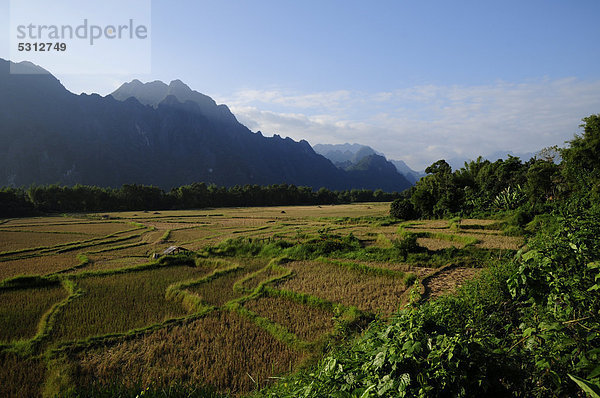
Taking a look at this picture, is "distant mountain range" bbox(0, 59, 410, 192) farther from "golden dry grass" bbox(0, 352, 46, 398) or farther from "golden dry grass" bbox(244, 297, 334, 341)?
"golden dry grass" bbox(244, 297, 334, 341)

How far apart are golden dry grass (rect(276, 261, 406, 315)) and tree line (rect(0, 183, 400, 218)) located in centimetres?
6393

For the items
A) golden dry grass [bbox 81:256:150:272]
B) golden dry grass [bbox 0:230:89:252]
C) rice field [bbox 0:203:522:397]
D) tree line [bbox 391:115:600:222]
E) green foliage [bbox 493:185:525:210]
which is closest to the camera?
rice field [bbox 0:203:522:397]

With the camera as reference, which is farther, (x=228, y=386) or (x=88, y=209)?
(x=88, y=209)

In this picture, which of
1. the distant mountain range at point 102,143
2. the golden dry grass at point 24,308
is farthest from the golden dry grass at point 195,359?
the distant mountain range at point 102,143

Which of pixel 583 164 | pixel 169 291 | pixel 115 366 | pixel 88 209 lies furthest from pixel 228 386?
pixel 88 209

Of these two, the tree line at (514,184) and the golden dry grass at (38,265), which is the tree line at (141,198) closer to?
the golden dry grass at (38,265)

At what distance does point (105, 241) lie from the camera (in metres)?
26.2

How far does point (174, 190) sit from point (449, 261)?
254 feet

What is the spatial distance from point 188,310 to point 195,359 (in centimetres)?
383

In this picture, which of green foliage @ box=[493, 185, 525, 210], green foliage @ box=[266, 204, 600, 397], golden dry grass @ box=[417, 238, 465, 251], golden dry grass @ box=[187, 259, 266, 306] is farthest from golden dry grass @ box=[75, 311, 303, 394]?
green foliage @ box=[493, 185, 525, 210]

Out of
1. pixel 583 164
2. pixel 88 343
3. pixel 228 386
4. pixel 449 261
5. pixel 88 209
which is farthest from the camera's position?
pixel 88 209

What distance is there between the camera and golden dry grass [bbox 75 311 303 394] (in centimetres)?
666

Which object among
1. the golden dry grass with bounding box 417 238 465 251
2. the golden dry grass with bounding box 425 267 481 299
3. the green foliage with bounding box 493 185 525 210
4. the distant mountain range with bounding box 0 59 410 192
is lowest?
the golden dry grass with bounding box 425 267 481 299

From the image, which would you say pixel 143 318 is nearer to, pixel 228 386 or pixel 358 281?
pixel 228 386
